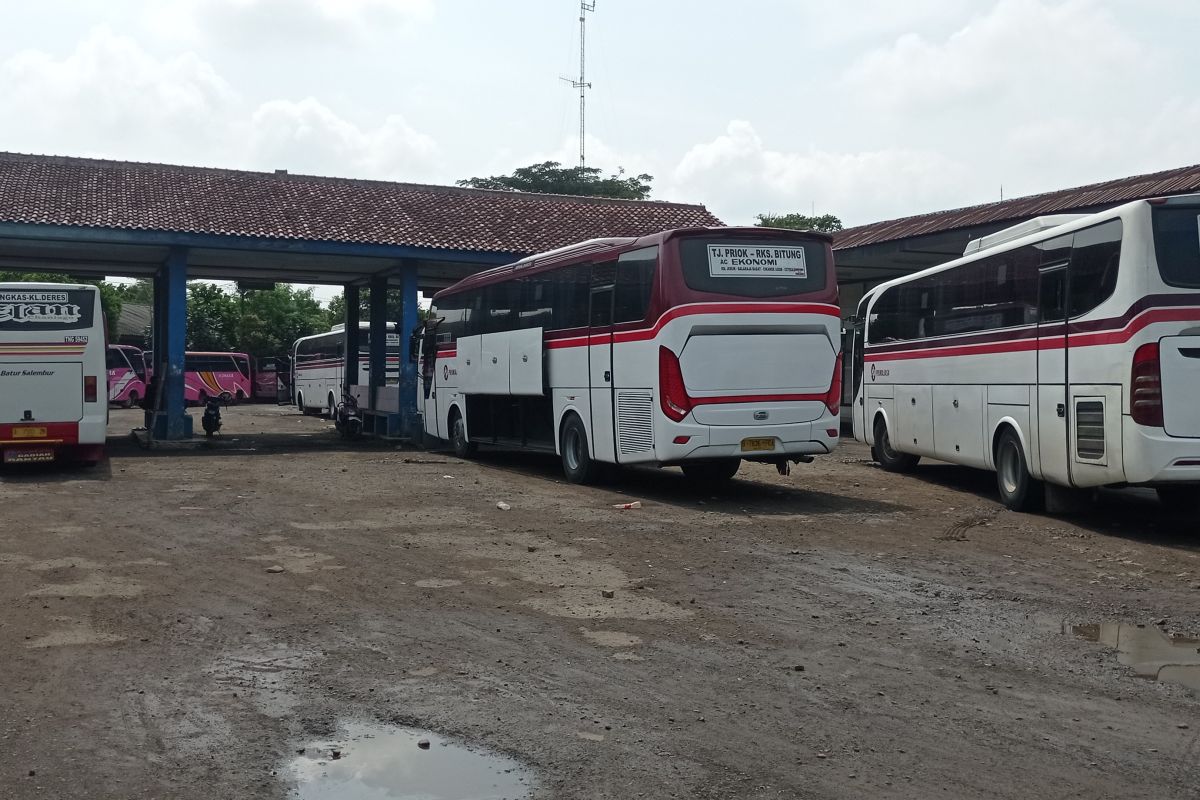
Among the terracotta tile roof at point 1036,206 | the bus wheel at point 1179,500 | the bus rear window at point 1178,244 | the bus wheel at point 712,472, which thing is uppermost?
the terracotta tile roof at point 1036,206

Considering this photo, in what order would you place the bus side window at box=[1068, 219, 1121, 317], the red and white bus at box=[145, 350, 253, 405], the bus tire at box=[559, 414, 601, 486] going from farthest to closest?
1. the red and white bus at box=[145, 350, 253, 405]
2. the bus tire at box=[559, 414, 601, 486]
3. the bus side window at box=[1068, 219, 1121, 317]

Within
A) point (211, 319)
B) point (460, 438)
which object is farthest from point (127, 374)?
point (460, 438)

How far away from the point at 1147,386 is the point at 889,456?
776 centimetres

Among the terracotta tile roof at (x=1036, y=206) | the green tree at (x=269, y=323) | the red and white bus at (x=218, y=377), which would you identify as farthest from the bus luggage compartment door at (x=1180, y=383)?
the green tree at (x=269, y=323)

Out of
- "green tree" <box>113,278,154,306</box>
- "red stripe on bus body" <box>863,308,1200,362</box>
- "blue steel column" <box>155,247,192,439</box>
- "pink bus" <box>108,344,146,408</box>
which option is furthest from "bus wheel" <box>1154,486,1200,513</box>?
"green tree" <box>113,278,154,306</box>

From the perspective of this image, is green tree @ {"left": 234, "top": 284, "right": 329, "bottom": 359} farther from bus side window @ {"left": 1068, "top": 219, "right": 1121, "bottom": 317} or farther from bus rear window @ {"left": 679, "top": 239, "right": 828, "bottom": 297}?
bus side window @ {"left": 1068, "top": 219, "right": 1121, "bottom": 317}

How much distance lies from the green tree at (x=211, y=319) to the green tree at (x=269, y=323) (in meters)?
0.38

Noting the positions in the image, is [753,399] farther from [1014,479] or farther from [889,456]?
[889,456]

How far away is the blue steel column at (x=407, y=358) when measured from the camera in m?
25.3

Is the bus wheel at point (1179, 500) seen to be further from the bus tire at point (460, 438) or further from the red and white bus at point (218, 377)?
the red and white bus at point (218, 377)

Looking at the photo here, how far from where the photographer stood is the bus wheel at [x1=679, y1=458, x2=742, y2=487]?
15711 mm

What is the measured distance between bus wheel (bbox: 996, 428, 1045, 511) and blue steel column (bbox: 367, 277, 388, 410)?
18.7m

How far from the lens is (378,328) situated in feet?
98.1

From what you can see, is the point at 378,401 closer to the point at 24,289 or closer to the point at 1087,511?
the point at 24,289
